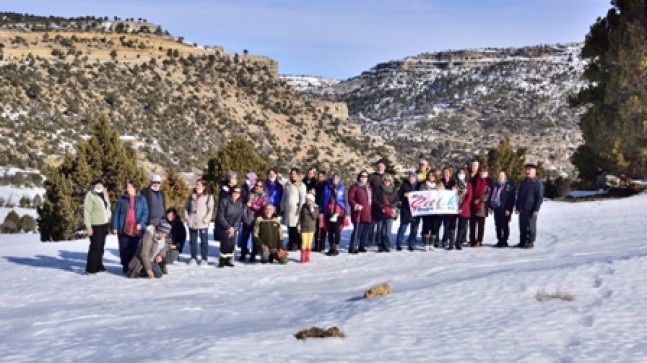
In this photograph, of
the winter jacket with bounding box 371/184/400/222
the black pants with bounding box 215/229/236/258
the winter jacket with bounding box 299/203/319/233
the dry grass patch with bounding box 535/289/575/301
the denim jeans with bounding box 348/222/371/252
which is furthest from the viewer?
the denim jeans with bounding box 348/222/371/252

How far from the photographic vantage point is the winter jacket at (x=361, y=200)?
52.4 ft

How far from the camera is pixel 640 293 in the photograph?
9.80 m

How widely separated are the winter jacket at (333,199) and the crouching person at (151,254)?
12.3ft

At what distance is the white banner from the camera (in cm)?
1630

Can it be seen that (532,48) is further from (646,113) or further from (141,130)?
(646,113)

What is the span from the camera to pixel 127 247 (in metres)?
14.3

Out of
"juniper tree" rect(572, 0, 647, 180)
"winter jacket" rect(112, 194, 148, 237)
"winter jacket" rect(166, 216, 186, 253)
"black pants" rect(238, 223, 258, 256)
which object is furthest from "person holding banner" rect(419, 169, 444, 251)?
"juniper tree" rect(572, 0, 647, 180)

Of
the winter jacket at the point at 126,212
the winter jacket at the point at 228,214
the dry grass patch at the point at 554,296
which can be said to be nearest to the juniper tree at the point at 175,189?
the winter jacket at the point at 228,214

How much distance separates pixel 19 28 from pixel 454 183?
175 ft

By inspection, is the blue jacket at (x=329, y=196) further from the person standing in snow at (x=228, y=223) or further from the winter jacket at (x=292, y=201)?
the person standing in snow at (x=228, y=223)

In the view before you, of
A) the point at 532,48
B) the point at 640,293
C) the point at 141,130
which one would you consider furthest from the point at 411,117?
the point at 640,293

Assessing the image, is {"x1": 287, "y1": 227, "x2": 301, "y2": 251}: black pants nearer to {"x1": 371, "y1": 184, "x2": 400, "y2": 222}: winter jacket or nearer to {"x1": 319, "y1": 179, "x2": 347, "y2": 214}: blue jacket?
{"x1": 319, "y1": 179, "x2": 347, "y2": 214}: blue jacket

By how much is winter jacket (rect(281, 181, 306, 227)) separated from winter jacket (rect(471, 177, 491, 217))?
12.4ft

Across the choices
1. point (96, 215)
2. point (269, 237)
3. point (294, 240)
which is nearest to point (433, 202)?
point (294, 240)
